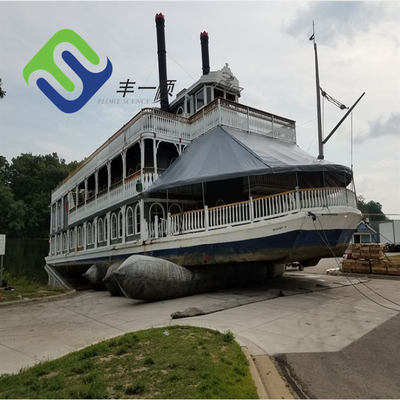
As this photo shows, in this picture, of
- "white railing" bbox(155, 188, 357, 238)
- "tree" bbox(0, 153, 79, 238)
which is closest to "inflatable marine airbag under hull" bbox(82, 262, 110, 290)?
"white railing" bbox(155, 188, 357, 238)

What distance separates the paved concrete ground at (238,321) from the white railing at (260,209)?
8.42 feet

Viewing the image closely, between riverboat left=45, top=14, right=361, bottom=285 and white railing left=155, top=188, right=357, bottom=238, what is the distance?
0.04 meters

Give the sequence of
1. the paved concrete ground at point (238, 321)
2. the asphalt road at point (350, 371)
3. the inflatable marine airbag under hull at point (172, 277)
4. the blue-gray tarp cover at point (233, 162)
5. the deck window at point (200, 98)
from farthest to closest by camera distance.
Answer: the deck window at point (200, 98)
the blue-gray tarp cover at point (233, 162)
the inflatable marine airbag under hull at point (172, 277)
the paved concrete ground at point (238, 321)
the asphalt road at point (350, 371)

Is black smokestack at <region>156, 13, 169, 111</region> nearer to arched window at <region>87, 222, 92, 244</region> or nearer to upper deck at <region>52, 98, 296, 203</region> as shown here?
upper deck at <region>52, 98, 296, 203</region>

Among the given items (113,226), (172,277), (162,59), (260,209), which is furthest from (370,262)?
(162,59)

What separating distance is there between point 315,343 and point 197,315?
130 inches

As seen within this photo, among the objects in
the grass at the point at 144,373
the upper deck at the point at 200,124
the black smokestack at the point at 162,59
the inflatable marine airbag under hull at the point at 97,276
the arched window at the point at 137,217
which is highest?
the black smokestack at the point at 162,59

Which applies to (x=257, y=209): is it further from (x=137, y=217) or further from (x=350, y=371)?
(x=350, y=371)

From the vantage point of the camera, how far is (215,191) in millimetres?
17203

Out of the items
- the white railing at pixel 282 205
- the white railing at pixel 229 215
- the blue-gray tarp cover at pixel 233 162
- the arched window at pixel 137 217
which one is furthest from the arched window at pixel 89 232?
the white railing at pixel 282 205

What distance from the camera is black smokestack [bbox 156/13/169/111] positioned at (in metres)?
23.1

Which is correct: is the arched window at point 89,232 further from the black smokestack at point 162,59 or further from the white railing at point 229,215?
the white railing at point 229,215

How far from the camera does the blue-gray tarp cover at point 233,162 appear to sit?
12.1 meters

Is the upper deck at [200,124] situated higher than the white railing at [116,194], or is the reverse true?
the upper deck at [200,124]
